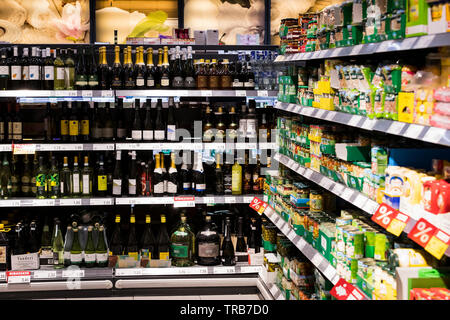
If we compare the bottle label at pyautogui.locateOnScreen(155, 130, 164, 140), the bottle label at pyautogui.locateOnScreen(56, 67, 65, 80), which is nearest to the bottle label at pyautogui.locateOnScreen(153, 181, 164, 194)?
the bottle label at pyautogui.locateOnScreen(155, 130, 164, 140)

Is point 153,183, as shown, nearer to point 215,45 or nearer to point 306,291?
point 215,45

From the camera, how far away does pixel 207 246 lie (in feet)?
15.9

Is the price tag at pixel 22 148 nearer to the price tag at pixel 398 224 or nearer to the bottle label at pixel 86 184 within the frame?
the bottle label at pixel 86 184

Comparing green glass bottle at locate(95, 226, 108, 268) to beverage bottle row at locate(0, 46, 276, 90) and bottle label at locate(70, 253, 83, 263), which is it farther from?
beverage bottle row at locate(0, 46, 276, 90)

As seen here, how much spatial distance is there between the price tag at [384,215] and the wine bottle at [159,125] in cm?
285

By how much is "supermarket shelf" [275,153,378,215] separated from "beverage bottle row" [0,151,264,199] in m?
1.03

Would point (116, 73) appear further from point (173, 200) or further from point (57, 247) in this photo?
point (57, 247)

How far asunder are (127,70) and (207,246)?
1747 mm

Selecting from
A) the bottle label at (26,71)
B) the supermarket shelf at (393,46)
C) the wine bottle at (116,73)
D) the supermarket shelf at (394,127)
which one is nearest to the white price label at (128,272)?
the wine bottle at (116,73)

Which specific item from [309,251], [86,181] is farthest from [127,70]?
[309,251]

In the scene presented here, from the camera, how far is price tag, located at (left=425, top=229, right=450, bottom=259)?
1.87 metres

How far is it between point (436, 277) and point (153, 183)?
324cm

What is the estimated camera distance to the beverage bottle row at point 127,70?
4914 millimetres

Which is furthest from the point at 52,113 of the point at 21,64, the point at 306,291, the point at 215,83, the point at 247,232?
→ the point at 306,291
